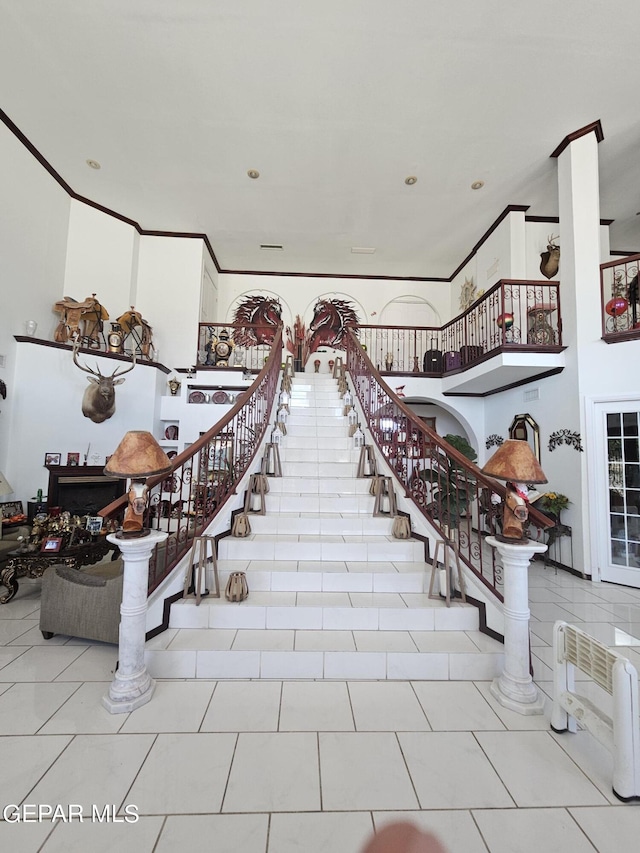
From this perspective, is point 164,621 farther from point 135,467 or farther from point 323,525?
point 323,525

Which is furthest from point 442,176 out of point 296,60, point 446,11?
point 296,60

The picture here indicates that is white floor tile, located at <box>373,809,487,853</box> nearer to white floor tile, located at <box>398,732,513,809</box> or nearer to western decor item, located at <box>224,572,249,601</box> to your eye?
white floor tile, located at <box>398,732,513,809</box>

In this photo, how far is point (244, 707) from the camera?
6.96ft

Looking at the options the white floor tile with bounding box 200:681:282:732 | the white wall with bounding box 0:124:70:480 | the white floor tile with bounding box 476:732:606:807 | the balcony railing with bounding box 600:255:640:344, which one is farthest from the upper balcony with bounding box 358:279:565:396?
the white wall with bounding box 0:124:70:480

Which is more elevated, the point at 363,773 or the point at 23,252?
the point at 23,252

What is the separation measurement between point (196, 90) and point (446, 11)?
126 inches

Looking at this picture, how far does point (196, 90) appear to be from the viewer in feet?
16.3

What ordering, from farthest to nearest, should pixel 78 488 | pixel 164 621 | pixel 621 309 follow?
1. pixel 78 488
2. pixel 621 309
3. pixel 164 621

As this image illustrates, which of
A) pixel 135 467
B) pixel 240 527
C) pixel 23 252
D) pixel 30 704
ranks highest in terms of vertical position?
pixel 23 252

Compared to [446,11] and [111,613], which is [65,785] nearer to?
[111,613]

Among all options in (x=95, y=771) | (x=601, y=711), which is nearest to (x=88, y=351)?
(x=95, y=771)

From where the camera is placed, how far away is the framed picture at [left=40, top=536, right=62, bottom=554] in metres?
3.83

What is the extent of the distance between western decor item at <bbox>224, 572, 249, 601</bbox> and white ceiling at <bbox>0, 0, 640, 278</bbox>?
5745 millimetres

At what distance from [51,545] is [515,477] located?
4426mm
